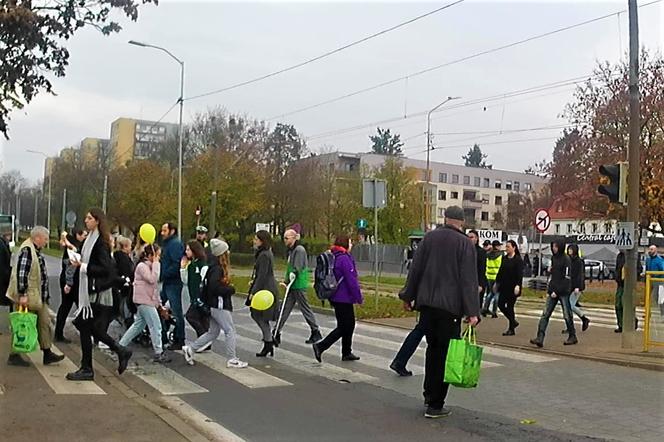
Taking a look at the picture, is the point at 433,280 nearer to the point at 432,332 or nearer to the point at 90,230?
the point at 432,332

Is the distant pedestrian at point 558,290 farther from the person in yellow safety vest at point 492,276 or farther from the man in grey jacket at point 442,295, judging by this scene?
the man in grey jacket at point 442,295

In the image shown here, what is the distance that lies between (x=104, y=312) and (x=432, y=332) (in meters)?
3.58

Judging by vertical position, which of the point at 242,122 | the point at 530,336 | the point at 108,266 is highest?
the point at 242,122

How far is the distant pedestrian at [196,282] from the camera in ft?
35.1

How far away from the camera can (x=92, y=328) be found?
8.16m

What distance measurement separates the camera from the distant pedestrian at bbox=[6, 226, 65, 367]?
28.6ft

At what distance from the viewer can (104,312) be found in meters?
8.26

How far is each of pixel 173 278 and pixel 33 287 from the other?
2.21 m

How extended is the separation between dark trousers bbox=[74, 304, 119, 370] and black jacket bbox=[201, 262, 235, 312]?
156 cm

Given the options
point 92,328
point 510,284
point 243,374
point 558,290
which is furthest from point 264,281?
point 510,284

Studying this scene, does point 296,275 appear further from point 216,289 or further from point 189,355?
point 189,355

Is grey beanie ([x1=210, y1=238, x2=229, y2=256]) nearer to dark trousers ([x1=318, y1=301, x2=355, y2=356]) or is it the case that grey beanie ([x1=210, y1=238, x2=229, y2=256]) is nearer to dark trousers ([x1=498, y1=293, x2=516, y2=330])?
dark trousers ([x1=318, y1=301, x2=355, y2=356])

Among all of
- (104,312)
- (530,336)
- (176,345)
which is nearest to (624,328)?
(530,336)

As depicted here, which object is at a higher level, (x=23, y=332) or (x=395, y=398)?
(x=23, y=332)
